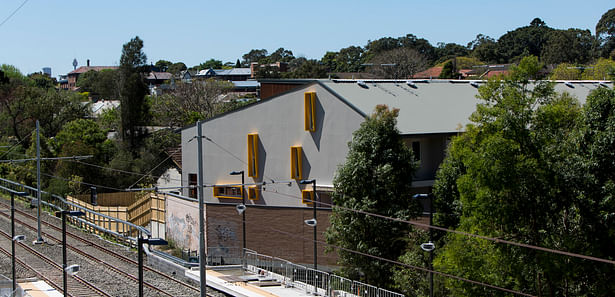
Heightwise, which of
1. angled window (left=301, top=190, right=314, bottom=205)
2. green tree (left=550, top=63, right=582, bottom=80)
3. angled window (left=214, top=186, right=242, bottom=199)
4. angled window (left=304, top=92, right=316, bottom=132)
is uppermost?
green tree (left=550, top=63, right=582, bottom=80)

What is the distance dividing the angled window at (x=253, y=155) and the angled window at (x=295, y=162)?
301 centimetres

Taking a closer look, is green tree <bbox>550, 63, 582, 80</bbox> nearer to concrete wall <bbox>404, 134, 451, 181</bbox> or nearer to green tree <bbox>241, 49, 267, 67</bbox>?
concrete wall <bbox>404, 134, 451, 181</bbox>

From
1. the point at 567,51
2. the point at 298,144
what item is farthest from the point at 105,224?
the point at 567,51

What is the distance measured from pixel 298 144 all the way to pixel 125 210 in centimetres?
1711

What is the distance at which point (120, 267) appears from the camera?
3328 cm

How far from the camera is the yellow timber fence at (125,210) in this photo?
43772mm

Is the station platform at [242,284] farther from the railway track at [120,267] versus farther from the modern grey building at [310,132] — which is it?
the modern grey building at [310,132]

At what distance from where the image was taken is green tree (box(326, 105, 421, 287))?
84.8ft

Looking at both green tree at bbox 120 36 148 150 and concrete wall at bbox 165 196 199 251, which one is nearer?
concrete wall at bbox 165 196 199 251

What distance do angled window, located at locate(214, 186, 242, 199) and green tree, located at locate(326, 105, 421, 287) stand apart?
49.6 ft

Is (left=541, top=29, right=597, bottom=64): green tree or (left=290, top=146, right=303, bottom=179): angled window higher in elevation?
(left=541, top=29, right=597, bottom=64): green tree

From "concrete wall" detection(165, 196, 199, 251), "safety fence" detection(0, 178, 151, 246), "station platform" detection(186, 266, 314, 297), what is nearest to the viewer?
"station platform" detection(186, 266, 314, 297)

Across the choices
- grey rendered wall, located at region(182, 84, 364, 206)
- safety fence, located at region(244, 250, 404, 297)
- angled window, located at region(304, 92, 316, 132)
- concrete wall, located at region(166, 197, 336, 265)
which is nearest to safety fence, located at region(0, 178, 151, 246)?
concrete wall, located at region(166, 197, 336, 265)

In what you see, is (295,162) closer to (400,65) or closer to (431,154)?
(431,154)
